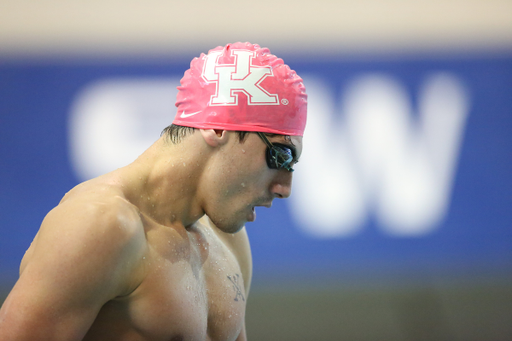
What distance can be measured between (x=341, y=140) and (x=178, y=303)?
112 inches

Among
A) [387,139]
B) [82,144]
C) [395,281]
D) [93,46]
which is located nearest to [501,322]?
[395,281]

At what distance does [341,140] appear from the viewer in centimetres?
377

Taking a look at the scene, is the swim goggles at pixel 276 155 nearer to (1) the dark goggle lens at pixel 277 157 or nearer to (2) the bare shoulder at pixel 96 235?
(1) the dark goggle lens at pixel 277 157

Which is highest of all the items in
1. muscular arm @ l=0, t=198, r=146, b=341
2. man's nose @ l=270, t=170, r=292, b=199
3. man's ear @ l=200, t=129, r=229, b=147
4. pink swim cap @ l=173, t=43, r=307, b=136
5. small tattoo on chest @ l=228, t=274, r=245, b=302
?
pink swim cap @ l=173, t=43, r=307, b=136

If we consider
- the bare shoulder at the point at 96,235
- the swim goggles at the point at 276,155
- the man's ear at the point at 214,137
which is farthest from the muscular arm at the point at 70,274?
the swim goggles at the point at 276,155

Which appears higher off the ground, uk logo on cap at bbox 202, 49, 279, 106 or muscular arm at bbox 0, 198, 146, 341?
uk logo on cap at bbox 202, 49, 279, 106

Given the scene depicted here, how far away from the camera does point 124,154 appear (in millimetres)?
3490

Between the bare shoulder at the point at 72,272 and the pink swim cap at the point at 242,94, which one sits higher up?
the pink swim cap at the point at 242,94

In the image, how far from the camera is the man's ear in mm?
1237

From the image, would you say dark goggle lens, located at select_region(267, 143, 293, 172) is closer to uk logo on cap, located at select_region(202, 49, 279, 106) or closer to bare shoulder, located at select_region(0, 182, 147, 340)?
uk logo on cap, located at select_region(202, 49, 279, 106)

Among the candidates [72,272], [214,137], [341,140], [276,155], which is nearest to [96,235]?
[72,272]

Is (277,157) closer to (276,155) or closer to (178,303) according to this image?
(276,155)

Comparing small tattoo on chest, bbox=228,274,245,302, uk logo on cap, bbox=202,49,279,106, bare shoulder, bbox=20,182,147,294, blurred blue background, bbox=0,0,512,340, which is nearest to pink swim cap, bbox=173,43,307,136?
uk logo on cap, bbox=202,49,279,106

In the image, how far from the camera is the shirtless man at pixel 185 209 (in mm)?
976
